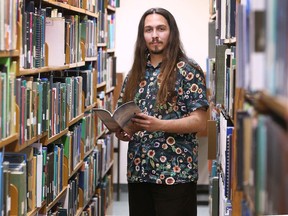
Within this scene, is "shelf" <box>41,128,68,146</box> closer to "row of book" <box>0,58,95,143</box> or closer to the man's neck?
"row of book" <box>0,58,95,143</box>

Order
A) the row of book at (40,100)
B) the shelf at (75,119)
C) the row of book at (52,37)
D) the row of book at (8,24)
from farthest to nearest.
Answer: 1. the shelf at (75,119)
2. the row of book at (52,37)
3. the row of book at (40,100)
4. the row of book at (8,24)

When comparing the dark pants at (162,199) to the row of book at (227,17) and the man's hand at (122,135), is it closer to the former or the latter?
the man's hand at (122,135)

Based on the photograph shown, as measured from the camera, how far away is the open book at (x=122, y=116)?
123 inches

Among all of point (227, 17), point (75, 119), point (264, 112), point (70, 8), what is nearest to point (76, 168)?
point (75, 119)

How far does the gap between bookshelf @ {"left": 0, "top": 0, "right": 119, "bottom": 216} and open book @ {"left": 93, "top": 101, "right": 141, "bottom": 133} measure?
32 centimetres

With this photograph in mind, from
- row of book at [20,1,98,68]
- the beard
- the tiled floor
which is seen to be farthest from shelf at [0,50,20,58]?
the tiled floor

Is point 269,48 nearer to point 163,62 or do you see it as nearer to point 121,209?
point 163,62

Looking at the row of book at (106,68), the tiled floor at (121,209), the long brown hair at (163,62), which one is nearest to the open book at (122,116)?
the long brown hair at (163,62)

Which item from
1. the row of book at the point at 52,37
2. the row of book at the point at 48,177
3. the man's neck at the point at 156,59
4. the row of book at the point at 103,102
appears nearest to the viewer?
the row of book at the point at 48,177

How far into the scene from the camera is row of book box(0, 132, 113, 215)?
2629 mm

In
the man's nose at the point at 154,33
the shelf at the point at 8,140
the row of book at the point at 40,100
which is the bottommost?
the shelf at the point at 8,140

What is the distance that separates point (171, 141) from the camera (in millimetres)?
3240

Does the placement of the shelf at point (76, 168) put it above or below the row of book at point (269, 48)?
below

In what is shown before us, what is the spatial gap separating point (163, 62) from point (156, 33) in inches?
6.6
